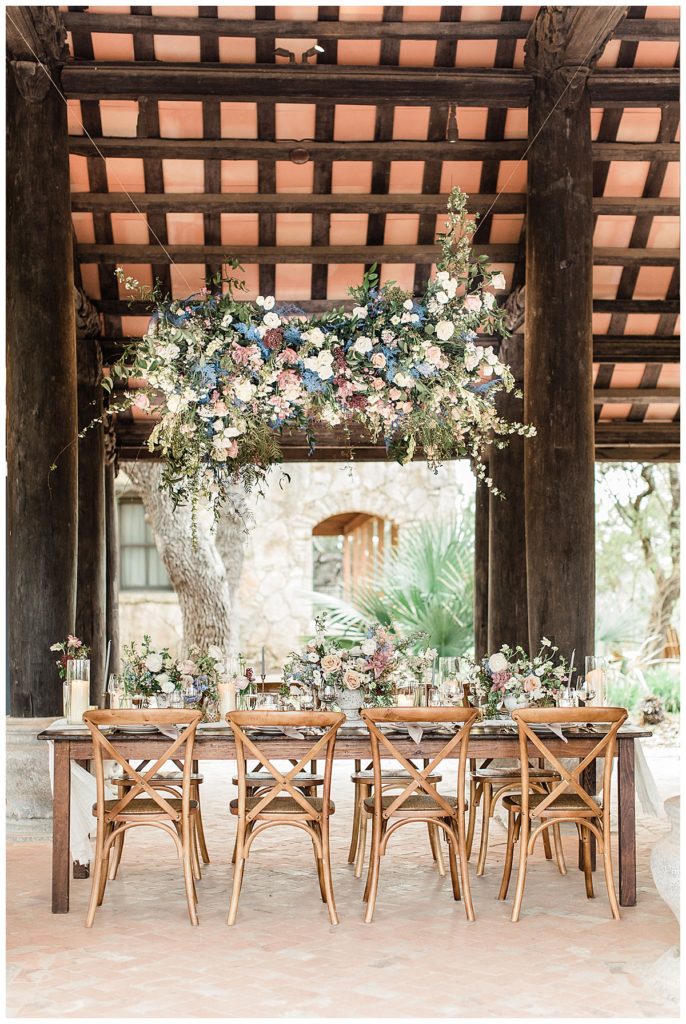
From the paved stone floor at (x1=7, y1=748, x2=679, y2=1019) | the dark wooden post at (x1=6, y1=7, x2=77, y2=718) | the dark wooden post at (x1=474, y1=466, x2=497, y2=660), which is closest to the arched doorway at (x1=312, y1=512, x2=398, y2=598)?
the dark wooden post at (x1=474, y1=466, x2=497, y2=660)

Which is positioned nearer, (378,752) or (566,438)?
(378,752)

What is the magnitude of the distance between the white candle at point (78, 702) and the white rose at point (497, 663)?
6.68 feet

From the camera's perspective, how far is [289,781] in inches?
186

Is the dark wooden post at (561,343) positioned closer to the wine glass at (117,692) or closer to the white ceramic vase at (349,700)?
the white ceramic vase at (349,700)

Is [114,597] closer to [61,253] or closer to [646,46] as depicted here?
[61,253]

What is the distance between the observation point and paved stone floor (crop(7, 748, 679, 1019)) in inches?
143

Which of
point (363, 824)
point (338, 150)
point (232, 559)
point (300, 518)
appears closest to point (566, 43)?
point (338, 150)

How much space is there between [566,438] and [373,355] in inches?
69.4

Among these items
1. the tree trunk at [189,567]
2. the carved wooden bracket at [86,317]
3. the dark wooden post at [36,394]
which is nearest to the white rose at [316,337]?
the dark wooden post at [36,394]

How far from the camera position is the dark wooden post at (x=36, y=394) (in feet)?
22.1

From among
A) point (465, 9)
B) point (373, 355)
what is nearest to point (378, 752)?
point (373, 355)

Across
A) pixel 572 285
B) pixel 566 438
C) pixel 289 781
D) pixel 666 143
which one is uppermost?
pixel 666 143

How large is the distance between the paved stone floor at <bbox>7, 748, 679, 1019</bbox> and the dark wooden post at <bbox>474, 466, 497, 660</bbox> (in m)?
5.23

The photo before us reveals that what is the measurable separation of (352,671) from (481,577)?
5.91m
